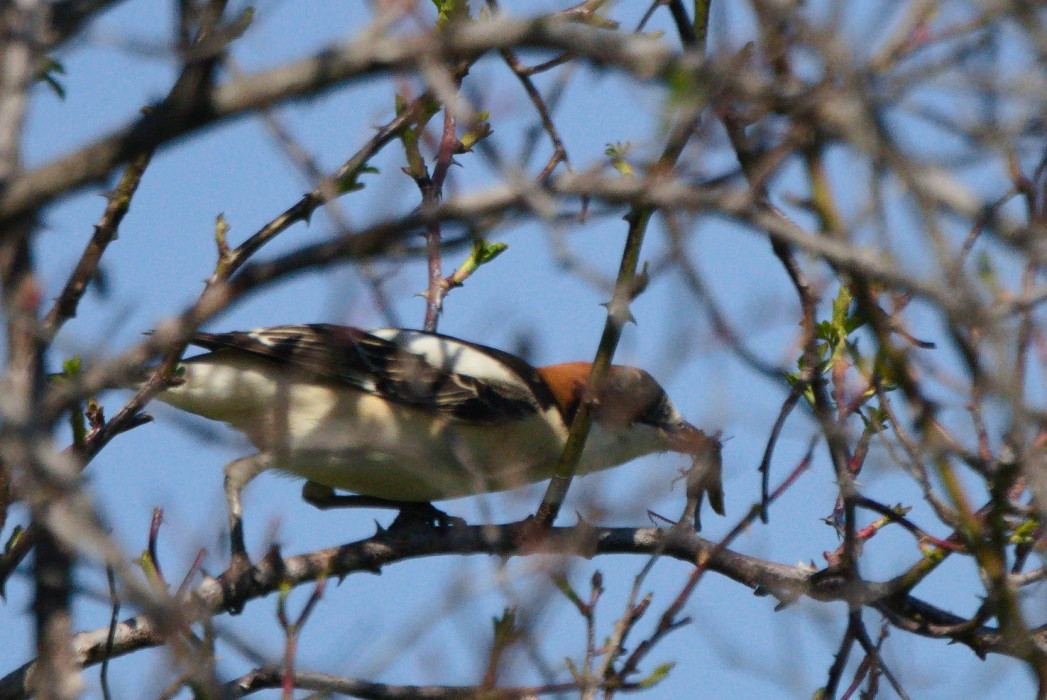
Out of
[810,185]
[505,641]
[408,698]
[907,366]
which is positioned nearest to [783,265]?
[810,185]

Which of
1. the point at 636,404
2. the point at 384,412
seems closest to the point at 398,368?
the point at 384,412

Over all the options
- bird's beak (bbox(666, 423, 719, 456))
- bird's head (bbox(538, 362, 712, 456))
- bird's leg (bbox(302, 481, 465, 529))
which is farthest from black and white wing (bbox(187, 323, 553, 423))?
bird's beak (bbox(666, 423, 719, 456))

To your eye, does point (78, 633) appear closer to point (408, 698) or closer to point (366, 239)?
point (408, 698)

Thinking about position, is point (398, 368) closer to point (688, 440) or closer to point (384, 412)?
point (384, 412)

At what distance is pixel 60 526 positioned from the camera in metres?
1.95

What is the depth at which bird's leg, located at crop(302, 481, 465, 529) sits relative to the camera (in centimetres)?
605

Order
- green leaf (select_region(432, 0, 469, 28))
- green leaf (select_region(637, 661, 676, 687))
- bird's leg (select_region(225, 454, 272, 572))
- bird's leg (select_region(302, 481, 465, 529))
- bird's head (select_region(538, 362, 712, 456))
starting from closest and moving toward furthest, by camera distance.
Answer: green leaf (select_region(637, 661, 676, 687)), green leaf (select_region(432, 0, 469, 28)), bird's head (select_region(538, 362, 712, 456)), bird's leg (select_region(225, 454, 272, 572)), bird's leg (select_region(302, 481, 465, 529))

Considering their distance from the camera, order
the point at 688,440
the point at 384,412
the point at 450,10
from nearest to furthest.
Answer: the point at 450,10 → the point at 688,440 → the point at 384,412

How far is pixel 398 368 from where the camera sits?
6.25 meters

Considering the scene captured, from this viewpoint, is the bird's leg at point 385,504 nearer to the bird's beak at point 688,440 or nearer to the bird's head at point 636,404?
the bird's head at point 636,404

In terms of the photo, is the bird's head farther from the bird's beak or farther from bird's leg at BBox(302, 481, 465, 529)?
bird's leg at BBox(302, 481, 465, 529)

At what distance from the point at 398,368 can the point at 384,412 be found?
256 mm

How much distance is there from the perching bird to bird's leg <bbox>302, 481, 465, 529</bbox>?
0.04 meters

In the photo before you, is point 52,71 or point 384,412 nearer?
point 52,71
